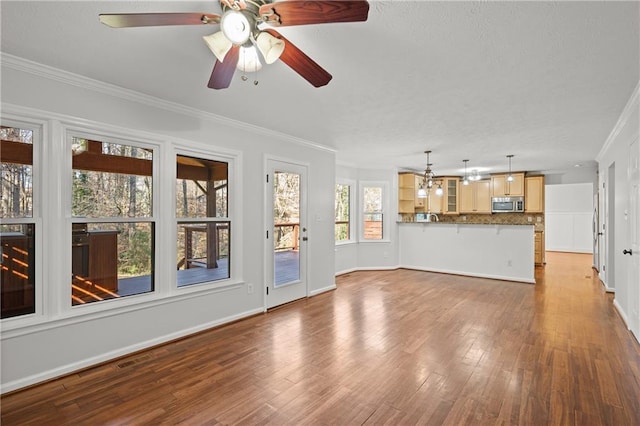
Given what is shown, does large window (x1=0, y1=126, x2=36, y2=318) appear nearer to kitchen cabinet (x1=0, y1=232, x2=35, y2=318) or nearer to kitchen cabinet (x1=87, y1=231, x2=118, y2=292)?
kitchen cabinet (x1=0, y1=232, x2=35, y2=318)

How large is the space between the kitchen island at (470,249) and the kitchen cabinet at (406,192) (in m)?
0.69

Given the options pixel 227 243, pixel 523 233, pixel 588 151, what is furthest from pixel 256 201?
pixel 588 151

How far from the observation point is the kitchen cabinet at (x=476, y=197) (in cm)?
851

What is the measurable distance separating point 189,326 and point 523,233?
19.6 feet

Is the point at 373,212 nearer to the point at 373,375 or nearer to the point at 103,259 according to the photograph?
the point at 373,375

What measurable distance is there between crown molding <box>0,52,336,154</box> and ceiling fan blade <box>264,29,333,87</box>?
6.12 feet

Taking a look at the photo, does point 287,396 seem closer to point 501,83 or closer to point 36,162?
point 36,162

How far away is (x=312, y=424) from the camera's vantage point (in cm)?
201

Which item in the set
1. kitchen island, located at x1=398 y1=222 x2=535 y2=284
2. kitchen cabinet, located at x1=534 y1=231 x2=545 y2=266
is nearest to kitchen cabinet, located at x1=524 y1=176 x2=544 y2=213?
kitchen cabinet, located at x1=534 y1=231 x2=545 y2=266

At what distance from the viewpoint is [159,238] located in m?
3.22

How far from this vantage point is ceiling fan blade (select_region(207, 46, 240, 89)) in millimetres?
1853

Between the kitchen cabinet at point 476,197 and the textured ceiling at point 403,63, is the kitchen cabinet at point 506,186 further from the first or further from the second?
the textured ceiling at point 403,63

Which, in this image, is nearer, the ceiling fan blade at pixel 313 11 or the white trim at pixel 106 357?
the ceiling fan blade at pixel 313 11

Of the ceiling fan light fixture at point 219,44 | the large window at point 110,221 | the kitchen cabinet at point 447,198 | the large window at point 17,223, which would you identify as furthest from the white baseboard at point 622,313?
→ the large window at point 17,223
